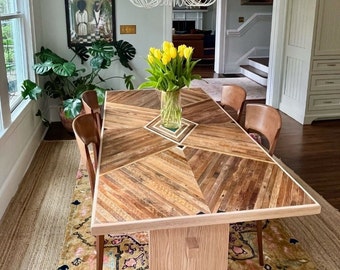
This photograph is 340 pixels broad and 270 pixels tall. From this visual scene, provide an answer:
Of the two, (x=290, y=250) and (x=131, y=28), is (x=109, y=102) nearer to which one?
(x=290, y=250)

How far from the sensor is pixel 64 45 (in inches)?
182

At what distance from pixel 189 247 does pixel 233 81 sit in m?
6.49

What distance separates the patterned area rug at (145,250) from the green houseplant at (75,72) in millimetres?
1628

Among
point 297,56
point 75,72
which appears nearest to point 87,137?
point 75,72

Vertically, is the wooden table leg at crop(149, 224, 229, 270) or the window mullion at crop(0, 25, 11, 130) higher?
the window mullion at crop(0, 25, 11, 130)

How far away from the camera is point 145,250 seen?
2.32 m

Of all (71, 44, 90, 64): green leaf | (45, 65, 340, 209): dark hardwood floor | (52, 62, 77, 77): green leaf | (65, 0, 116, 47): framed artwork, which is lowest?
(45, 65, 340, 209): dark hardwood floor

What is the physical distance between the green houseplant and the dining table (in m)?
1.93

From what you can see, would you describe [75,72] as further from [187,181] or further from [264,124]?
[187,181]

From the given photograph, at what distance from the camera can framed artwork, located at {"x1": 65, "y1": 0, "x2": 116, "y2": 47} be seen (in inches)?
178

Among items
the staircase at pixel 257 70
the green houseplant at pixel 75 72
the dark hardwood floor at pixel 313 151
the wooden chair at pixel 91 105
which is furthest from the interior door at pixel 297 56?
the wooden chair at pixel 91 105

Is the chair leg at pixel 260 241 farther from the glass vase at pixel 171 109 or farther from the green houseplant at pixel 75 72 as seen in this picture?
the green houseplant at pixel 75 72

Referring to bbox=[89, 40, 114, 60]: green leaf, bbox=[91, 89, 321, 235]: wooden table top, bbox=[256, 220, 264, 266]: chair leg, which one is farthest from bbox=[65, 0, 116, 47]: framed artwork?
bbox=[256, 220, 264, 266]: chair leg

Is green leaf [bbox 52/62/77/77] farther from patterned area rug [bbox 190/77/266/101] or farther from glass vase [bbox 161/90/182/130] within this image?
patterned area rug [bbox 190/77/266/101]
